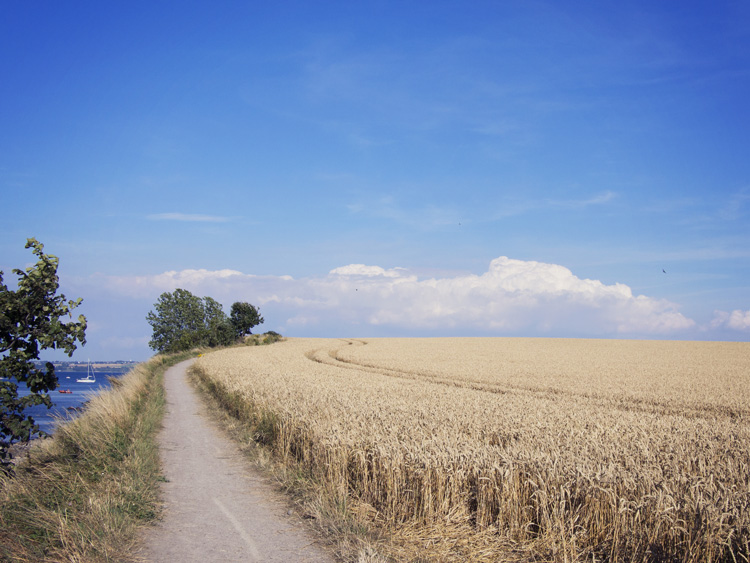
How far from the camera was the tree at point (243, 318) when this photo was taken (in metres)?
94.2

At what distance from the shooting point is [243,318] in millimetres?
94438

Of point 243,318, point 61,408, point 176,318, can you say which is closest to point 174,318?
point 176,318

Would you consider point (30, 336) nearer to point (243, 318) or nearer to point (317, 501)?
point (317, 501)

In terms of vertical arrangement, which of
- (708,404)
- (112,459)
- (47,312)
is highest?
(47,312)

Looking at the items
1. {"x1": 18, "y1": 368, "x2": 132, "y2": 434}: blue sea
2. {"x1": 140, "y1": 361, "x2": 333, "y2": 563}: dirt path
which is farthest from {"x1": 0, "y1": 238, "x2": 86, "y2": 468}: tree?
{"x1": 140, "y1": 361, "x2": 333, "y2": 563}: dirt path

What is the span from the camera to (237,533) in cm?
713

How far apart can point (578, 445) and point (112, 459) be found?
9.14m

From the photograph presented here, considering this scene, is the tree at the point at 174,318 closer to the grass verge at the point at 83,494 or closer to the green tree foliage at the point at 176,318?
the green tree foliage at the point at 176,318

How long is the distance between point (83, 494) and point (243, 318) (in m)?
88.9

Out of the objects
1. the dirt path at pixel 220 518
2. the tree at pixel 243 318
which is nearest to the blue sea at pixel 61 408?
the dirt path at pixel 220 518

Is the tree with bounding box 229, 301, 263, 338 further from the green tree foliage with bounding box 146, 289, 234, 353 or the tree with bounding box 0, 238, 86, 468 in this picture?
the tree with bounding box 0, 238, 86, 468

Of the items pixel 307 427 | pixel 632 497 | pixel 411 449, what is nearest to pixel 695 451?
pixel 632 497

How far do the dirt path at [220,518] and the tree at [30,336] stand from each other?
9.27 ft

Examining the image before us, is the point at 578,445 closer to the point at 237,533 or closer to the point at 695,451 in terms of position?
the point at 695,451
